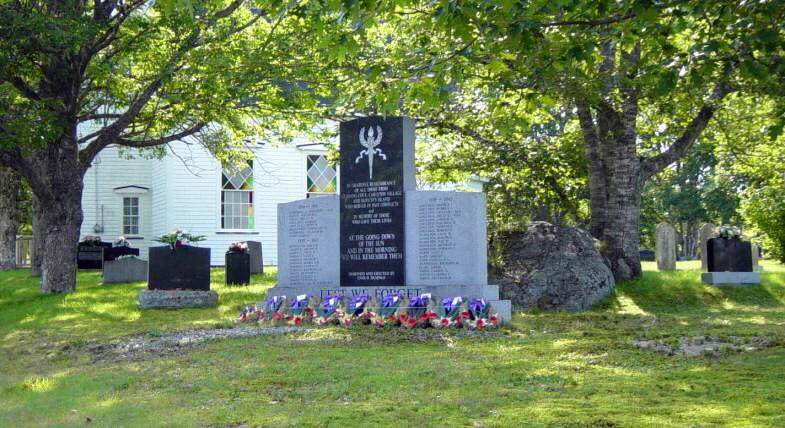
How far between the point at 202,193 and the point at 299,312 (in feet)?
66.8

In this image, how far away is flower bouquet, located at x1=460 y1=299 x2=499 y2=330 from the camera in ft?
41.2

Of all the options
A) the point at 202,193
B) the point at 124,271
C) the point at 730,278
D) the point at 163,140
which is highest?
the point at 163,140

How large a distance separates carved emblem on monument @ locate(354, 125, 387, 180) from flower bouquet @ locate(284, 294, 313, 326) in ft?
7.67

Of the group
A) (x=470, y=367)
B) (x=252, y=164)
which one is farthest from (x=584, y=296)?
(x=252, y=164)

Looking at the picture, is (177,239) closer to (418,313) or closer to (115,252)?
(418,313)

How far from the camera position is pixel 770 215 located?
24.7 meters

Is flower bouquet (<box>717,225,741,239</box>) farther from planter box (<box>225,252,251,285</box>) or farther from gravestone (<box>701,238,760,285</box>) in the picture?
planter box (<box>225,252,251,285</box>)

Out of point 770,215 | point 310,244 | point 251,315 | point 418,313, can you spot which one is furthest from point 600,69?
point 770,215

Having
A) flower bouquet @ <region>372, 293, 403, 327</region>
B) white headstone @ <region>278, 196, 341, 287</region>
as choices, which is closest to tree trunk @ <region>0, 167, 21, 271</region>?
white headstone @ <region>278, 196, 341, 287</region>

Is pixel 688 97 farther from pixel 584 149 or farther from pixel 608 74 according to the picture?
pixel 584 149

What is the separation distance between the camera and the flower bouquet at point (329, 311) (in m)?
13.4

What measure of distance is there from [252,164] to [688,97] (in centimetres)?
2046

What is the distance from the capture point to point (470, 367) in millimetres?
8672

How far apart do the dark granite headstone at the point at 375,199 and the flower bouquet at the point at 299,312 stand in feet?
3.24
